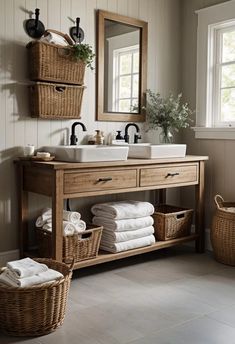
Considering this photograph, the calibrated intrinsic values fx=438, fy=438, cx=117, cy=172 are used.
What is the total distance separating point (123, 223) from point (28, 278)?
3.68ft

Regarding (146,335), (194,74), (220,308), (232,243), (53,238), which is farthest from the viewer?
(194,74)

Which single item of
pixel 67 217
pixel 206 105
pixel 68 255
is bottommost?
pixel 68 255

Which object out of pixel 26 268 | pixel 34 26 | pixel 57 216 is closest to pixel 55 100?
pixel 34 26

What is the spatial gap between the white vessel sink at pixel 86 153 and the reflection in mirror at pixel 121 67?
0.65 meters

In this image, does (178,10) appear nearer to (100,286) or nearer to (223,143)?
(223,143)

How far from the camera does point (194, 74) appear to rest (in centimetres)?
406

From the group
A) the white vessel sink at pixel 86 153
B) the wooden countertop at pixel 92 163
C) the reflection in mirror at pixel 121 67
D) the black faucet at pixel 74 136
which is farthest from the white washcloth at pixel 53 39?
the wooden countertop at pixel 92 163

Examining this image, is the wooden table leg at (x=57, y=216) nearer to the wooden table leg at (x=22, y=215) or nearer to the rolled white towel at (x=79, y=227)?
the rolled white towel at (x=79, y=227)

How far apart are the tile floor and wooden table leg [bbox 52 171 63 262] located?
11.5 inches

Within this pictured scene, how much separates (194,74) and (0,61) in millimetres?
1842

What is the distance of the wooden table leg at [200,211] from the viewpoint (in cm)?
374

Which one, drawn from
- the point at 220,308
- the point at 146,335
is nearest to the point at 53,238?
the point at 146,335

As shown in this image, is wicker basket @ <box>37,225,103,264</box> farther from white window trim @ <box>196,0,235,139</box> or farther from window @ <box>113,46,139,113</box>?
white window trim @ <box>196,0,235,139</box>

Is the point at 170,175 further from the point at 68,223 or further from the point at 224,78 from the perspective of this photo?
the point at 224,78
